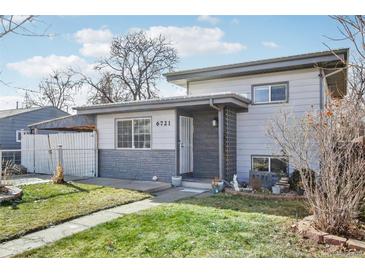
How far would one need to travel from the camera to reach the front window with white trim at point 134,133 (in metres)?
10.1

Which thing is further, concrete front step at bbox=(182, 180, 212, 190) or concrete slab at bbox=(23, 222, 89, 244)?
concrete front step at bbox=(182, 180, 212, 190)

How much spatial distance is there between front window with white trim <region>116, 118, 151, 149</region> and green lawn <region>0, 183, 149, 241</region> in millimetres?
2165

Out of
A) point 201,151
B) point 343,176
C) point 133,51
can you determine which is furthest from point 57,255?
point 133,51

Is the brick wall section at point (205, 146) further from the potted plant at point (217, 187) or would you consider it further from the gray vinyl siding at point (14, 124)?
the gray vinyl siding at point (14, 124)

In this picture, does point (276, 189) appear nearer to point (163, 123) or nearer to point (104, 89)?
point (163, 123)

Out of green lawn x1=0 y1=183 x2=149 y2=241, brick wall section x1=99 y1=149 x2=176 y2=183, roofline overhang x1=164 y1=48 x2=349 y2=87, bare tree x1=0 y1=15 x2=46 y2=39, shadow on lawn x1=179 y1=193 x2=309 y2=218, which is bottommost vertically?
shadow on lawn x1=179 y1=193 x2=309 y2=218

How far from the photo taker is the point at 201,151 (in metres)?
10.3

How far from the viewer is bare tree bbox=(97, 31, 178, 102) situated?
2050 centimetres

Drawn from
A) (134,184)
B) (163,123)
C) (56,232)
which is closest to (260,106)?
(163,123)

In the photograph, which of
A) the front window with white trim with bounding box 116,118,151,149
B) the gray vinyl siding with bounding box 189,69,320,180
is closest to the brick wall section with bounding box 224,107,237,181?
the gray vinyl siding with bounding box 189,69,320,180

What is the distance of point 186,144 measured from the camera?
10.1 meters

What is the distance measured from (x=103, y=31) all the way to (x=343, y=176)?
197 inches

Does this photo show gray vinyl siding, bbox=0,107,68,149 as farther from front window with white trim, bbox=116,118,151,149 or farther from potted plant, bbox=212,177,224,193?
potted plant, bbox=212,177,224,193
